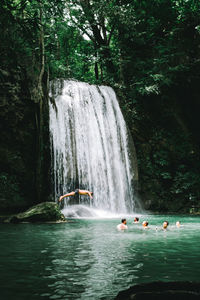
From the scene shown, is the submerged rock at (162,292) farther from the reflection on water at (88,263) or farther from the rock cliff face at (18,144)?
the rock cliff face at (18,144)

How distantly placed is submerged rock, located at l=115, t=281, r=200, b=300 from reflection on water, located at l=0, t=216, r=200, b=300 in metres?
0.70

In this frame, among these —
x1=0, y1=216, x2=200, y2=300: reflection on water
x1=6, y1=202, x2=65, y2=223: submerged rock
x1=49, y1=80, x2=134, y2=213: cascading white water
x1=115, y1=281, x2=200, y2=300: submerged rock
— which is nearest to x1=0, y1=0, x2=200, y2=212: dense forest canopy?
x1=49, y1=80, x2=134, y2=213: cascading white water

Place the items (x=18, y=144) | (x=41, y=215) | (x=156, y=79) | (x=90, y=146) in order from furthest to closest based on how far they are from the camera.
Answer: (x=156, y=79)
(x=90, y=146)
(x=18, y=144)
(x=41, y=215)

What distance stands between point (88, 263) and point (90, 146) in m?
11.9

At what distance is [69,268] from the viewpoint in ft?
14.0

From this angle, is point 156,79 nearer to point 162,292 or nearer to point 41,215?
point 41,215

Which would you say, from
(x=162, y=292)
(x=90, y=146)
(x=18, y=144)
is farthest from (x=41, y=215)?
(x=162, y=292)

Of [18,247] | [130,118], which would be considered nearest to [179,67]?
[130,118]

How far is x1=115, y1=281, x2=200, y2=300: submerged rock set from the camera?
2348mm

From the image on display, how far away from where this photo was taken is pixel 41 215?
1081 centimetres

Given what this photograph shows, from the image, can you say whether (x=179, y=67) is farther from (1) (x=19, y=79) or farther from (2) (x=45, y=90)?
(1) (x=19, y=79)

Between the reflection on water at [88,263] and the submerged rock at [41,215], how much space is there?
335 centimetres

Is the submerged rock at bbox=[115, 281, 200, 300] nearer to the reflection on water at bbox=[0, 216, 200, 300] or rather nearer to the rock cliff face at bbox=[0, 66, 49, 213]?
the reflection on water at bbox=[0, 216, 200, 300]

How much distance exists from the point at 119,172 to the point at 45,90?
5853 mm
